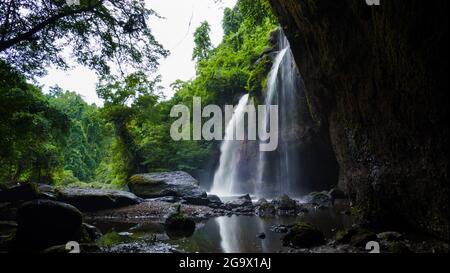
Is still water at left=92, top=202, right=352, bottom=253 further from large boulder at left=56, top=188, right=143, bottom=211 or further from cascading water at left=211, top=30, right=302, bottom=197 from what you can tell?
cascading water at left=211, top=30, right=302, bottom=197

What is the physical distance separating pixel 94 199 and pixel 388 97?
1147 centimetres

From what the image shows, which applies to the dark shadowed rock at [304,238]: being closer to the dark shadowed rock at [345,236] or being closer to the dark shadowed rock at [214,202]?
the dark shadowed rock at [345,236]

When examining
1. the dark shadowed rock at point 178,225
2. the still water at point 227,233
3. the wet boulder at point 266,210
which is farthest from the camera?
the wet boulder at point 266,210

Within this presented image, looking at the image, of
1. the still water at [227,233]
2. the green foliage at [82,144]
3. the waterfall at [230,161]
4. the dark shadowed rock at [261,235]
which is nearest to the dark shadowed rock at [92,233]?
the still water at [227,233]

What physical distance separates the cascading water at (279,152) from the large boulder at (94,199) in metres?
8.92

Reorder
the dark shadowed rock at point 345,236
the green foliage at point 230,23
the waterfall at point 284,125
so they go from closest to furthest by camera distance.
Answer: the dark shadowed rock at point 345,236 < the waterfall at point 284,125 < the green foliage at point 230,23

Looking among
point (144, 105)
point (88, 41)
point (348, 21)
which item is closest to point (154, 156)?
point (144, 105)

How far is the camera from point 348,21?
780 centimetres

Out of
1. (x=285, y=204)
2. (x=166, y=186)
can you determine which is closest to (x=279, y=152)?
(x=166, y=186)

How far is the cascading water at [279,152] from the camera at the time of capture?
18.4 meters

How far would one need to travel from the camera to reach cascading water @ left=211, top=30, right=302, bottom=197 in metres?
18.4

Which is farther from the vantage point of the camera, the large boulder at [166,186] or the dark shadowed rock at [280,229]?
Answer: the large boulder at [166,186]

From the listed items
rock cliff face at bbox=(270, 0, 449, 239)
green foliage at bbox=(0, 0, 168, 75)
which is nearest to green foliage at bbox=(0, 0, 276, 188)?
green foliage at bbox=(0, 0, 168, 75)
